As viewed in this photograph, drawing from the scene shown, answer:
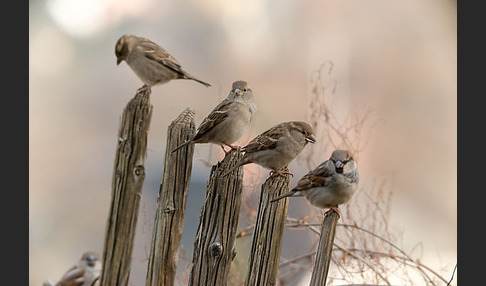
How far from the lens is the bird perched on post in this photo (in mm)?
5254

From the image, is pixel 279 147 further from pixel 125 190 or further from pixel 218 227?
pixel 125 190

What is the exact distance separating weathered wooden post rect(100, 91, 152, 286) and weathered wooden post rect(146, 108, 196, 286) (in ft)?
0.58

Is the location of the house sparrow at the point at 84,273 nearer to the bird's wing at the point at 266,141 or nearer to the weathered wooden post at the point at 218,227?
the weathered wooden post at the point at 218,227

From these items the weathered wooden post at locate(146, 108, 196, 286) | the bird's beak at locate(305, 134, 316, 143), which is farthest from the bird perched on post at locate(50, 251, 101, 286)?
the bird's beak at locate(305, 134, 316, 143)

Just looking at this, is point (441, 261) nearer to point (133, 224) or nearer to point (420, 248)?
point (420, 248)

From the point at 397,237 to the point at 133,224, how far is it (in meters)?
3.00

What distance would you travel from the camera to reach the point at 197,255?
11.2 feet

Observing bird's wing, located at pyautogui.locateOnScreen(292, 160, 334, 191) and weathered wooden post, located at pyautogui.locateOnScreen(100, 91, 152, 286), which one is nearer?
weathered wooden post, located at pyautogui.locateOnScreen(100, 91, 152, 286)

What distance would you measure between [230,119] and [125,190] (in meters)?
0.98

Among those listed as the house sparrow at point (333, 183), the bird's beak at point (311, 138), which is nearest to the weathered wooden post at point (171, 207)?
the house sparrow at point (333, 183)

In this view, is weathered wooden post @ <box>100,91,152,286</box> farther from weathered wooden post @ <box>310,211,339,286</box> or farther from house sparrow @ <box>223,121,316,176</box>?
weathered wooden post @ <box>310,211,339,286</box>

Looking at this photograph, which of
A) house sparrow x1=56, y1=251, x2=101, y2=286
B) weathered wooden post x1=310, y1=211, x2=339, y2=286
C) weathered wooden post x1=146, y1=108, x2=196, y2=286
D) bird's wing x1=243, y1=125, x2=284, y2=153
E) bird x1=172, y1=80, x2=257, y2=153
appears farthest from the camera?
house sparrow x1=56, y1=251, x2=101, y2=286

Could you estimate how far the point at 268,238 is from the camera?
3318 millimetres

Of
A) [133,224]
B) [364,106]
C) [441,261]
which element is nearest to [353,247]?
[441,261]
